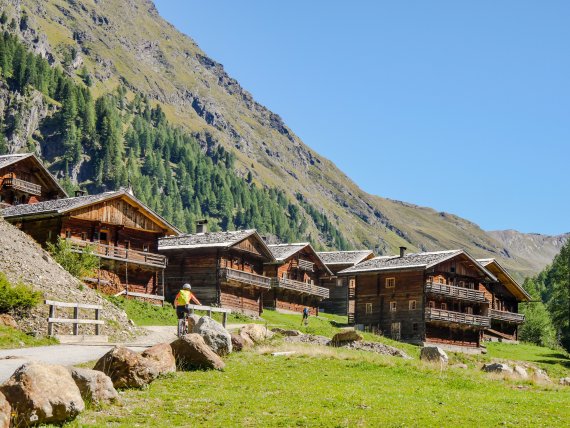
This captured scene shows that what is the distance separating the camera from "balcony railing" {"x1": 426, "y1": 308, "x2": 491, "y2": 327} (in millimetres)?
80000

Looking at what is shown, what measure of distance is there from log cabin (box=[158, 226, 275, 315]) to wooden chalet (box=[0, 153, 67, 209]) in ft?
45.2

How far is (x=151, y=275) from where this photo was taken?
240ft

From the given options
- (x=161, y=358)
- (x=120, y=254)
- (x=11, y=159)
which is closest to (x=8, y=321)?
(x=161, y=358)

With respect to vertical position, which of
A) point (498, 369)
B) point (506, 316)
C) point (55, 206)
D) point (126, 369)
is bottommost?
point (498, 369)

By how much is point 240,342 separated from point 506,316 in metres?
67.3

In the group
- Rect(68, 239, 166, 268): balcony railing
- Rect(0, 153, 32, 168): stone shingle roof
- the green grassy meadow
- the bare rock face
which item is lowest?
the green grassy meadow

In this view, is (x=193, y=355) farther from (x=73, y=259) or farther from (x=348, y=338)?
(x=73, y=259)

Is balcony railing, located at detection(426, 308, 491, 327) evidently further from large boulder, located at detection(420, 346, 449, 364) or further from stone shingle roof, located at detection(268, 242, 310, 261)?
large boulder, located at detection(420, 346, 449, 364)

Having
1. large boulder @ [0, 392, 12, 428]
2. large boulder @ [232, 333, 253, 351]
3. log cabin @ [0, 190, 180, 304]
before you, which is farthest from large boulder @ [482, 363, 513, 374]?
log cabin @ [0, 190, 180, 304]

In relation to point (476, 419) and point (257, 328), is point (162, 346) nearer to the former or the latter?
point (476, 419)

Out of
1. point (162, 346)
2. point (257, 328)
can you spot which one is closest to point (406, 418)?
point (162, 346)

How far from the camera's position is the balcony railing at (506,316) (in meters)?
91.8

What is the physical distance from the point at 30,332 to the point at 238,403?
16.7 meters

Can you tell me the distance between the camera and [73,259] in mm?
57281
